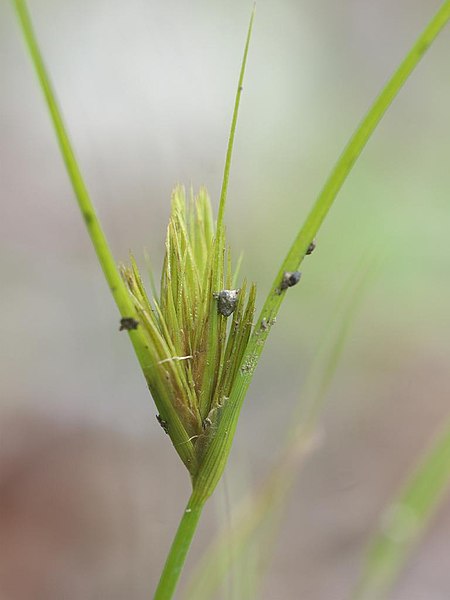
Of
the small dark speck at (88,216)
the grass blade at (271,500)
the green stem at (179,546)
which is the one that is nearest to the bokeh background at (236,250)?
the grass blade at (271,500)

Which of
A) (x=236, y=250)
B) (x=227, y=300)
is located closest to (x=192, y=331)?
(x=227, y=300)

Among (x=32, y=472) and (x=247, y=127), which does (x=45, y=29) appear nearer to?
(x=247, y=127)

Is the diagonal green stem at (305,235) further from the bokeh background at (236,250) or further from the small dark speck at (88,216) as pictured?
the bokeh background at (236,250)

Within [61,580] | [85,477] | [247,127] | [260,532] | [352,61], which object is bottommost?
[260,532]

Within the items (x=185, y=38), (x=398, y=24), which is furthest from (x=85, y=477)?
(x=398, y=24)

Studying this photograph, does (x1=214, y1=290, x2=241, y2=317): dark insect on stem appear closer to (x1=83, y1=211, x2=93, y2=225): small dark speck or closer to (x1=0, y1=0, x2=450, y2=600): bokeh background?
(x1=83, y1=211, x2=93, y2=225): small dark speck

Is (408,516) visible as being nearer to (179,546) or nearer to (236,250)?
(179,546)

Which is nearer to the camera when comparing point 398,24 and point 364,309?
point 364,309
